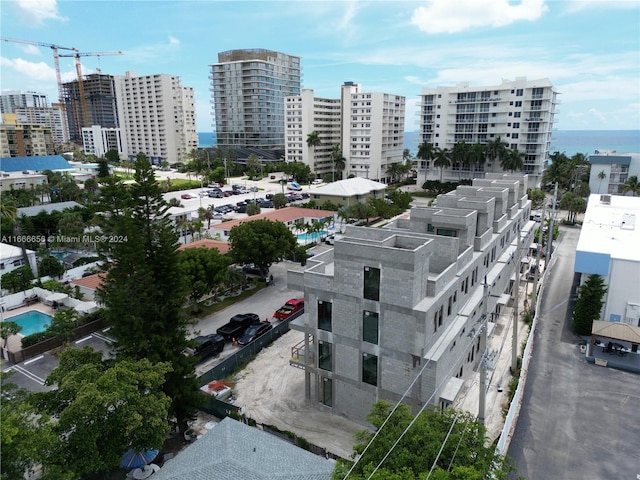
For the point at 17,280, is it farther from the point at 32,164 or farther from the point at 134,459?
the point at 32,164

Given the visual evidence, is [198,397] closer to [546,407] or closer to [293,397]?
[293,397]

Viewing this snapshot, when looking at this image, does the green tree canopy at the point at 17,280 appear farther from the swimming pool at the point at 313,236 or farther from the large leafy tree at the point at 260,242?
the swimming pool at the point at 313,236

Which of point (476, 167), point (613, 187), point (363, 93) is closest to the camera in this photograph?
point (613, 187)

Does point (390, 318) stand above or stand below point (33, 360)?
above

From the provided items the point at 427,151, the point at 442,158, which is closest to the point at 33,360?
the point at 442,158

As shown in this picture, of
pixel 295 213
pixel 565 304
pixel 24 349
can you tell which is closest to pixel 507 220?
pixel 565 304

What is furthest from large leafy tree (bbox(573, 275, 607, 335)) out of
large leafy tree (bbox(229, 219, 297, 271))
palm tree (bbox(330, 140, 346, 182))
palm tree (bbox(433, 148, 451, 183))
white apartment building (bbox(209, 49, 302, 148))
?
white apartment building (bbox(209, 49, 302, 148))

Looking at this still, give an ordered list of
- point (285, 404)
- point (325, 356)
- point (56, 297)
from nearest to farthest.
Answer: point (325, 356) < point (285, 404) < point (56, 297)

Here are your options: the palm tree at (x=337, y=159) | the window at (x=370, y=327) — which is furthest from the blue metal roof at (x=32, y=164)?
the window at (x=370, y=327)
